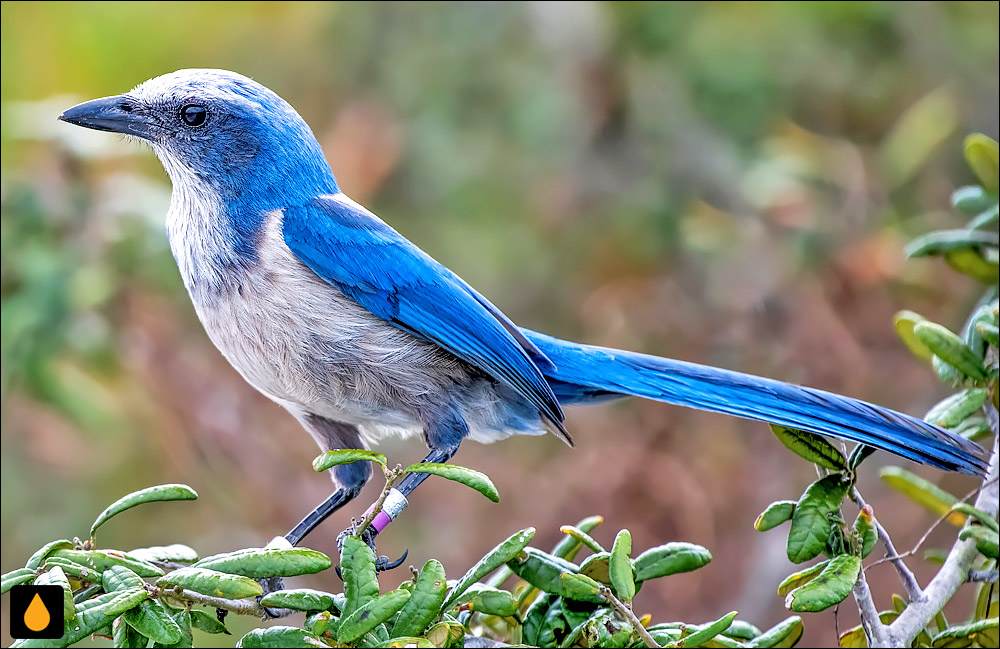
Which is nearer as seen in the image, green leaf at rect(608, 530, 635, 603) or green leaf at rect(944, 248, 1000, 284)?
green leaf at rect(608, 530, 635, 603)

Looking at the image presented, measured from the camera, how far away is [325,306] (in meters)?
2.71

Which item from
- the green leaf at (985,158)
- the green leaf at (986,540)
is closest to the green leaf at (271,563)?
the green leaf at (986,540)

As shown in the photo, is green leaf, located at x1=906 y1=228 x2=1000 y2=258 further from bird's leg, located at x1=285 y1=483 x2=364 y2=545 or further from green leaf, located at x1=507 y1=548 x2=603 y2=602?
bird's leg, located at x1=285 y1=483 x2=364 y2=545

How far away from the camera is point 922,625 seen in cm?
214

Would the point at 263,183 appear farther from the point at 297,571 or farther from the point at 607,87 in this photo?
the point at 607,87

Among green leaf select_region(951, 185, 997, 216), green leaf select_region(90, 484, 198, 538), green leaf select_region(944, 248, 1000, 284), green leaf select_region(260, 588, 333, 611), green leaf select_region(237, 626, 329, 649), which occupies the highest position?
green leaf select_region(951, 185, 997, 216)

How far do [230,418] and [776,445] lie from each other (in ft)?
8.08

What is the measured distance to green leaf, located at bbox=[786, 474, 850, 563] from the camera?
81.7 inches

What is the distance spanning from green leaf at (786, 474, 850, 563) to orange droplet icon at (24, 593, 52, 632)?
1.35 m

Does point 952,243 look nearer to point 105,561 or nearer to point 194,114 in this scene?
point 194,114

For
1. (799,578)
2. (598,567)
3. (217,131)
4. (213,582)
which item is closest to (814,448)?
(799,578)

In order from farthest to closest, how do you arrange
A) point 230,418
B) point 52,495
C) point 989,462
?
point 52,495, point 230,418, point 989,462

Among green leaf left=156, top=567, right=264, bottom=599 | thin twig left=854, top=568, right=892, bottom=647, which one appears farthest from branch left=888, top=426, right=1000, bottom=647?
green leaf left=156, top=567, right=264, bottom=599

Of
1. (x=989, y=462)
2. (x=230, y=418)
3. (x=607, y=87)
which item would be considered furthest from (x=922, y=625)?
(x=607, y=87)
